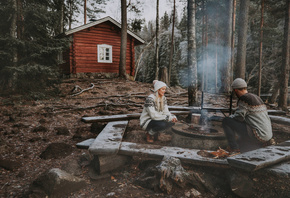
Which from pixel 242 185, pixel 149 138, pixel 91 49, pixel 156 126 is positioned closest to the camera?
pixel 242 185

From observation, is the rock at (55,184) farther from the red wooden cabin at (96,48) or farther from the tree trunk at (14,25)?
the red wooden cabin at (96,48)

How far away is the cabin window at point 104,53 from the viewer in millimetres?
16422

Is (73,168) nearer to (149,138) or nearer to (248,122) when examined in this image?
(149,138)

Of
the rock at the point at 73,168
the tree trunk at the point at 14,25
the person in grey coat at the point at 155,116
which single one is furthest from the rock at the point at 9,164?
the tree trunk at the point at 14,25

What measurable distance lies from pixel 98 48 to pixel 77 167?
1429 cm

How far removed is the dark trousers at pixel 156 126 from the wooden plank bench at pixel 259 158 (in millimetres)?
1745

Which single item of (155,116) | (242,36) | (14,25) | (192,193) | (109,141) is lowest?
(192,193)

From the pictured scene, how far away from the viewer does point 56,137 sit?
5.28 meters

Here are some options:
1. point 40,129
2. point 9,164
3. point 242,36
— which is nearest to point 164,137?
point 9,164

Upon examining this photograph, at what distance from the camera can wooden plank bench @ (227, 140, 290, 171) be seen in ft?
8.25

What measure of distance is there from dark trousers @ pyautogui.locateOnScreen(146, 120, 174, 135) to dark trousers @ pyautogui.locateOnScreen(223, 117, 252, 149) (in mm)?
1330

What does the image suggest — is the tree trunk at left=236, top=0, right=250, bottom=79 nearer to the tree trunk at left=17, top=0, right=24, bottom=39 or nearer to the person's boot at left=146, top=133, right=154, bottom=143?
the person's boot at left=146, top=133, right=154, bottom=143

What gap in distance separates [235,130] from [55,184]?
3442 mm

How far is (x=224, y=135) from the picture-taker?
3.96 m
